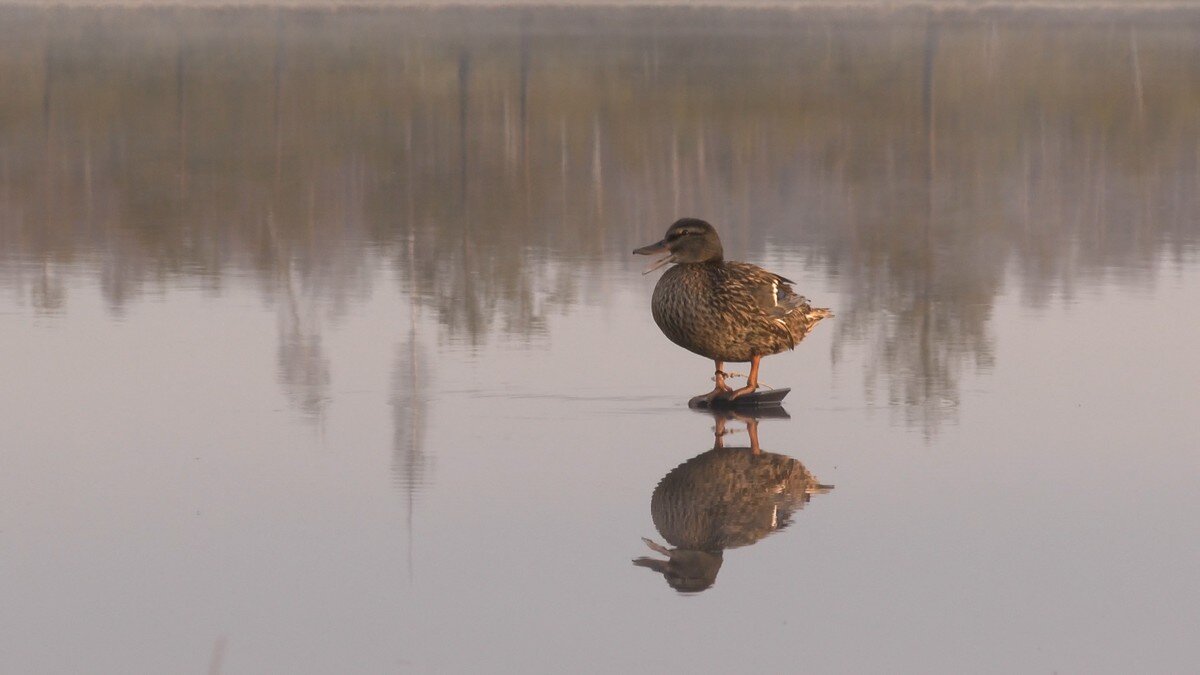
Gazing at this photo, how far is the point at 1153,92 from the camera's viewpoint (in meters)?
34.1

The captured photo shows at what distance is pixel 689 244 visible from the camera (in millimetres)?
9625

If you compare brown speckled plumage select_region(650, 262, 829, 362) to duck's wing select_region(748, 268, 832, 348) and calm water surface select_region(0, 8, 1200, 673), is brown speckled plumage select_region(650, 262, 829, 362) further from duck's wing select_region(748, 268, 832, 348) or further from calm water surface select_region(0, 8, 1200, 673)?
calm water surface select_region(0, 8, 1200, 673)

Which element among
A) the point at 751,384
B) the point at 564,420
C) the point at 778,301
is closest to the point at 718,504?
the point at 564,420

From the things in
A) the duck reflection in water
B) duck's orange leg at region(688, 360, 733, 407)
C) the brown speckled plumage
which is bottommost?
the duck reflection in water

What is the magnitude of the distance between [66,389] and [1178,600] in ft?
16.6

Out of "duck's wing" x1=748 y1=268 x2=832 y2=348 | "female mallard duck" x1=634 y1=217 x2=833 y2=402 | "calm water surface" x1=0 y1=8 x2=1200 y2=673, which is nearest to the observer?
"calm water surface" x1=0 y1=8 x2=1200 y2=673

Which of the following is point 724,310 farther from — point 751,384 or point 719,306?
point 751,384

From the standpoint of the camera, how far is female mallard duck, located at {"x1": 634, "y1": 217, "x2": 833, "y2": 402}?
9.34 metres

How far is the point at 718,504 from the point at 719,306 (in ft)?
7.31

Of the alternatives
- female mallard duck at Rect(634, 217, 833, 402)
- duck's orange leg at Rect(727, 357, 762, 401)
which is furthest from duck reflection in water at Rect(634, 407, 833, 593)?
female mallard duck at Rect(634, 217, 833, 402)

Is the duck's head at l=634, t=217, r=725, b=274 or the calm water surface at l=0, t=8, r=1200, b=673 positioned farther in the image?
the duck's head at l=634, t=217, r=725, b=274

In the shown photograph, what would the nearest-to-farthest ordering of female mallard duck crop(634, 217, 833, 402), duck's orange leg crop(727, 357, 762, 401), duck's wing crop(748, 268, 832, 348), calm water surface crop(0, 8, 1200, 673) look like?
calm water surface crop(0, 8, 1200, 673), duck's orange leg crop(727, 357, 762, 401), female mallard duck crop(634, 217, 833, 402), duck's wing crop(748, 268, 832, 348)

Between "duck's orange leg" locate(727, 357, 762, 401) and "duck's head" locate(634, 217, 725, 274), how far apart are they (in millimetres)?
498

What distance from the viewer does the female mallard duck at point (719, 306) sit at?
9.34m
